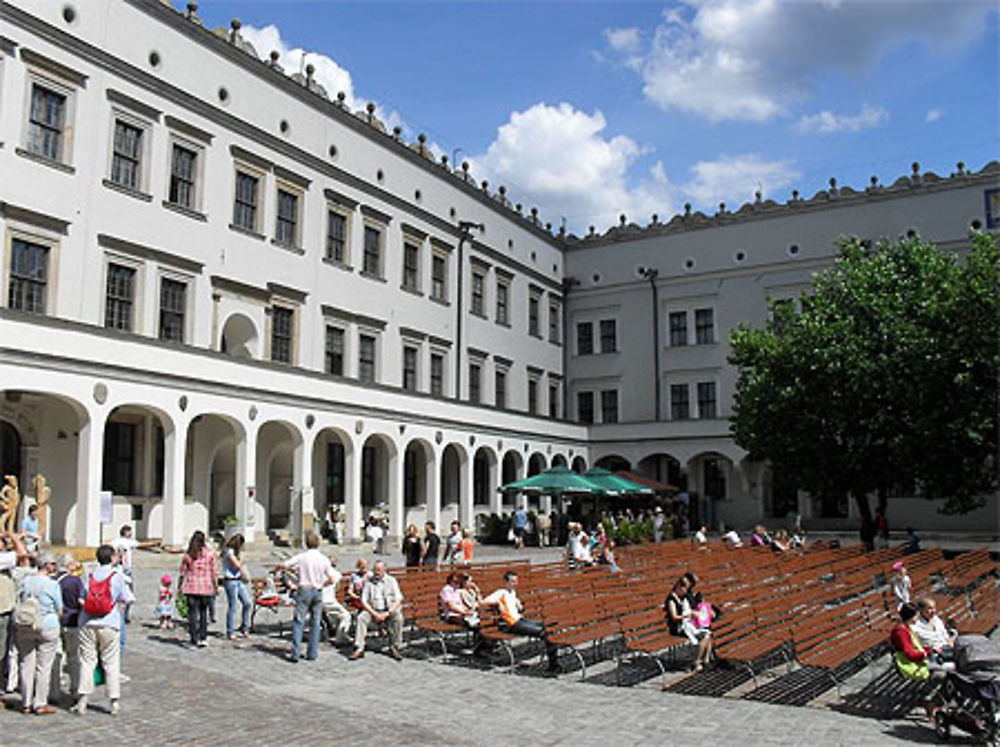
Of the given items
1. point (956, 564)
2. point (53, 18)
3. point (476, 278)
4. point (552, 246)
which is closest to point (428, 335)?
point (476, 278)

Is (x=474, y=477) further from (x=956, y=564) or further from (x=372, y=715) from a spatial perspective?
(x=372, y=715)

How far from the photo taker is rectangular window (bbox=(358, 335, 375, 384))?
33.6 metres

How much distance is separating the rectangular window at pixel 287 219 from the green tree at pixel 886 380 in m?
14.4

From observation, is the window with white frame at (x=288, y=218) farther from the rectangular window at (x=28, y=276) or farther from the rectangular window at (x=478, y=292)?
the rectangular window at (x=478, y=292)

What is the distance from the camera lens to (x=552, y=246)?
48438mm

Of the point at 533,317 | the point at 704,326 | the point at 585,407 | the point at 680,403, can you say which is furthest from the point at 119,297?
the point at 704,326

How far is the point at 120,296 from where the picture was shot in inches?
969

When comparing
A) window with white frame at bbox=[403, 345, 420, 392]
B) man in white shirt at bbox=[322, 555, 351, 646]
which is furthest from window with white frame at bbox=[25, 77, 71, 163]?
window with white frame at bbox=[403, 345, 420, 392]

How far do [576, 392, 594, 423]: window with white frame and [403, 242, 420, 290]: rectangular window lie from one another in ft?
46.5

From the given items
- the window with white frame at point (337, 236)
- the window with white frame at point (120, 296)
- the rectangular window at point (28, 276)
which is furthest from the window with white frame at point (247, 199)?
the rectangular window at point (28, 276)

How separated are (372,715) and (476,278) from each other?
107 feet

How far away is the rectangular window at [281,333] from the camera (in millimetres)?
29766

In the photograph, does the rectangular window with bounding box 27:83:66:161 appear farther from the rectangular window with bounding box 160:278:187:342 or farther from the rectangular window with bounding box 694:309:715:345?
the rectangular window with bounding box 694:309:715:345

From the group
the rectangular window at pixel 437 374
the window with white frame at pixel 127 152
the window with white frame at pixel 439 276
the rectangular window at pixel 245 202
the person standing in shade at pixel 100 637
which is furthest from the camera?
the window with white frame at pixel 439 276
